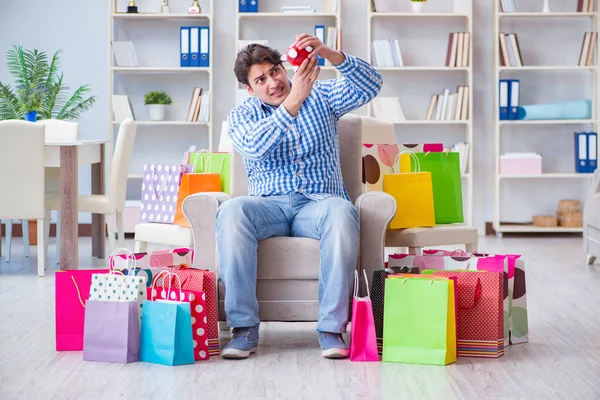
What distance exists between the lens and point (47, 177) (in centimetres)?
552

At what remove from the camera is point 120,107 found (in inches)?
253

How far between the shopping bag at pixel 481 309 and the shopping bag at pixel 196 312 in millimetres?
754

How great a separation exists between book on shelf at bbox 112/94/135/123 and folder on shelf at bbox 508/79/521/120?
274cm

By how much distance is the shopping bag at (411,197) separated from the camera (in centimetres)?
352

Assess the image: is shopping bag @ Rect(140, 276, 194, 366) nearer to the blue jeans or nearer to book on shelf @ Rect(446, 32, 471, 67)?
the blue jeans

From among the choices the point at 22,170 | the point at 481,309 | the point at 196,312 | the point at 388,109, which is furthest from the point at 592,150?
the point at 196,312

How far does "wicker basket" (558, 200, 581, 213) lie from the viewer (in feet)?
21.5

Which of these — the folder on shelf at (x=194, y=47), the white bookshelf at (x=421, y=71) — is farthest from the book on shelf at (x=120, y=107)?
the white bookshelf at (x=421, y=71)

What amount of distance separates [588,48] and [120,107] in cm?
342

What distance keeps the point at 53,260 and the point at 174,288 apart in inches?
104

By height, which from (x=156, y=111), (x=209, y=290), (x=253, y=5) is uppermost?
(x=253, y=5)

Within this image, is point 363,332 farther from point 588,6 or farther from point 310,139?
point 588,6

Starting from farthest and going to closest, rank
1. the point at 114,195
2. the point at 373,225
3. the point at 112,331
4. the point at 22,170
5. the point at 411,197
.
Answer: the point at 114,195 < the point at 22,170 < the point at 411,197 < the point at 373,225 < the point at 112,331

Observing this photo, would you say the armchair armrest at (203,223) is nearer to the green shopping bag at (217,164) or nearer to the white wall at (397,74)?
the green shopping bag at (217,164)
